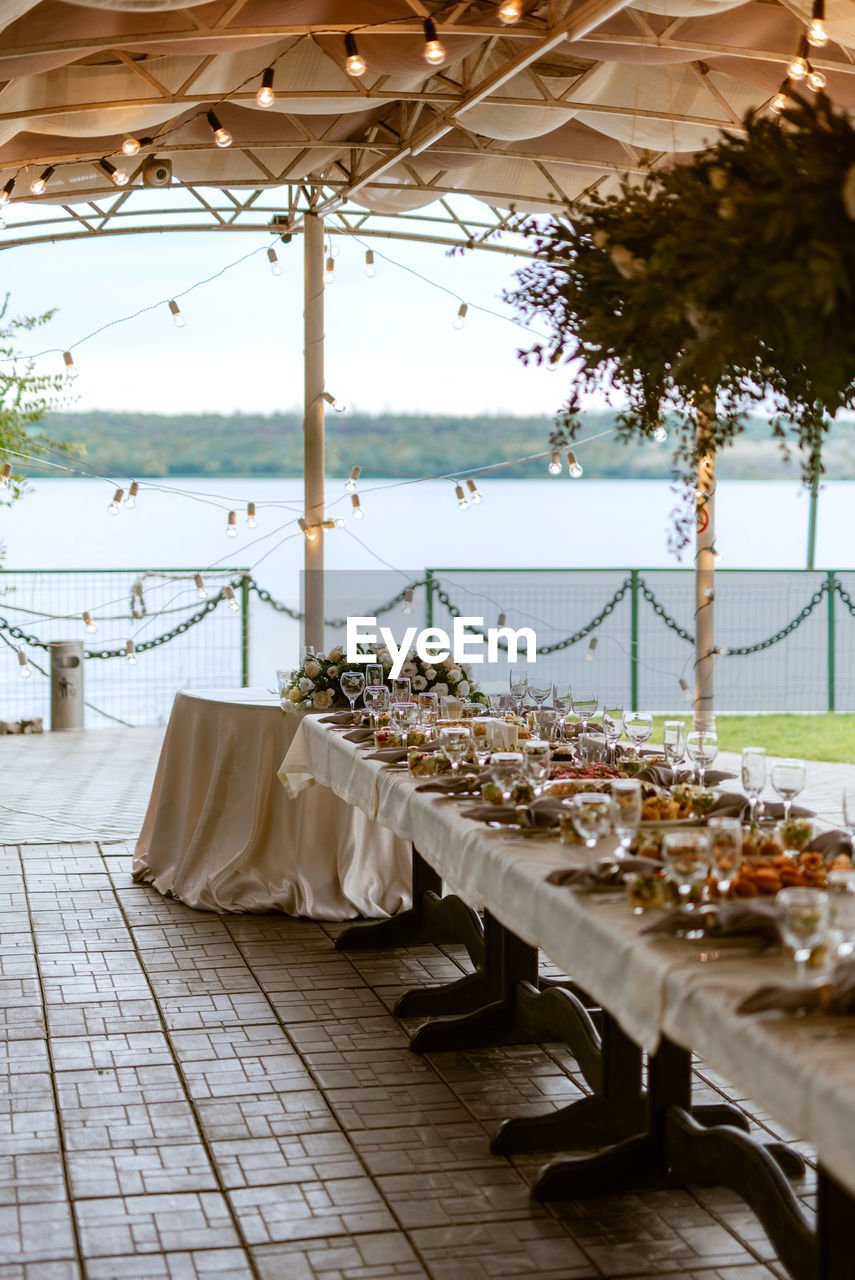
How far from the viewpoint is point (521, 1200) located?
10.8 ft

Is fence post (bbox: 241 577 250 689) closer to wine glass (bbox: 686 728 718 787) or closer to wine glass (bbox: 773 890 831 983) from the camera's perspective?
wine glass (bbox: 686 728 718 787)

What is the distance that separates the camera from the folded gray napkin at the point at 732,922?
7.83 ft

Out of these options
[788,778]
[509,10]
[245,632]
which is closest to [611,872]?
[788,778]

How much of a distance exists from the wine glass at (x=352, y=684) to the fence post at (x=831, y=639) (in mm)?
7401

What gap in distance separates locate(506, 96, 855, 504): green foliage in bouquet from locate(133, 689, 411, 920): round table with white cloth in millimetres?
2582

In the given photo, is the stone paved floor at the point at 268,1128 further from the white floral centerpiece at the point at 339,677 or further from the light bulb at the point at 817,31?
the light bulb at the point at 817,31

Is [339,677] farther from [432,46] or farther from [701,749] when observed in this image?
[432,46]

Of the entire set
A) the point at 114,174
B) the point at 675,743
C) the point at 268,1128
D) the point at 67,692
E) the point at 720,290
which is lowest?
the point at 268,1128

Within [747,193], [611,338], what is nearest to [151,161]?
[611,338]

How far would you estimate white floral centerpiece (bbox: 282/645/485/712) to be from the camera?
218 inches

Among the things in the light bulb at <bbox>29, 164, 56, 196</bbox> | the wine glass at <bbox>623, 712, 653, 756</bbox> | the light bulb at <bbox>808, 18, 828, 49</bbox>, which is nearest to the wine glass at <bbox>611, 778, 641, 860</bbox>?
the wine glass at <bbox>623, 712, 653, 756</bbox>

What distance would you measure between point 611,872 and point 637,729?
1479mm

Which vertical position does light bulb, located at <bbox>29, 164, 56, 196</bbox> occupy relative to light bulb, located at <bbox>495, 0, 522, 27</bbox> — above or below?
above

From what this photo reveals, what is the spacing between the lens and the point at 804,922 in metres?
2.21
